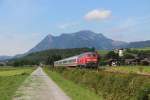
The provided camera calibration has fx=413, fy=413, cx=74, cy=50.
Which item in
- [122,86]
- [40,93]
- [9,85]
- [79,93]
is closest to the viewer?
[122,86]

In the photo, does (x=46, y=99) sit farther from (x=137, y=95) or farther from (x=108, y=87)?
(x=137, y=95)

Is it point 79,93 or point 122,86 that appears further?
point 79,93

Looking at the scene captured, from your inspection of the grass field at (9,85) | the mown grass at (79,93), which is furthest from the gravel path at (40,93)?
the grass field at (9,85)

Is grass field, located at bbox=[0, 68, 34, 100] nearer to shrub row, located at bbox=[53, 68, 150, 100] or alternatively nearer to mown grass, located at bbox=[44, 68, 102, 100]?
mown grass, located at bbox=[44, 68, 102, 100]

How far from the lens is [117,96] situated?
24797mm

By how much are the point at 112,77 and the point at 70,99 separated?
3496 mm

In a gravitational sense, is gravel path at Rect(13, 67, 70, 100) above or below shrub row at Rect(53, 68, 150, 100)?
below

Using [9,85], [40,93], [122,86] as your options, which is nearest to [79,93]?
[40,93]

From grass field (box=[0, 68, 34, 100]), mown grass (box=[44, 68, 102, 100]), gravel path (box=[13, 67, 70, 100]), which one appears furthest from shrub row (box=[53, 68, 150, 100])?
grass field (box=[0, 68, 34, 100])

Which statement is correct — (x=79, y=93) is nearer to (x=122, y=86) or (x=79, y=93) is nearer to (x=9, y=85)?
(x=122, y=86)

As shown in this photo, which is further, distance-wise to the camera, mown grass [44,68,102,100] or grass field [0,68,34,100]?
grass field [0,68,34,100]

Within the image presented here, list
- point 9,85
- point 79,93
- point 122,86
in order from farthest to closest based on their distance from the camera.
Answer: point 9,85 → point 79,93 → point 122,86

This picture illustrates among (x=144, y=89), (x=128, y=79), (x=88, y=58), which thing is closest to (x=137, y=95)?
(x=144, y=89)

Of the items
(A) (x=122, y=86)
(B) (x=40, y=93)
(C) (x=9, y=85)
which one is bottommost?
(B) (x=40, y=93)
